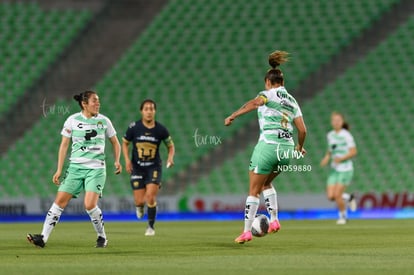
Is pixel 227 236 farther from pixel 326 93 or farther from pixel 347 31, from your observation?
pixel 347 31

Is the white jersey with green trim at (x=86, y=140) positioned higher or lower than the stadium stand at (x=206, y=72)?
lower

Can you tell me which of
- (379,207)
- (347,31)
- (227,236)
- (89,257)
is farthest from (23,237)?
(347,31)

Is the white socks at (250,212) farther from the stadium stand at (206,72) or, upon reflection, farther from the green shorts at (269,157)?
the stadium stand at (206,72)

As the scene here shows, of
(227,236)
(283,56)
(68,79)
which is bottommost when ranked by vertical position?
(227,236)

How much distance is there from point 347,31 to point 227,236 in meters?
14.5

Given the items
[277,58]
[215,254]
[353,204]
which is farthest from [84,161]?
[353,204]

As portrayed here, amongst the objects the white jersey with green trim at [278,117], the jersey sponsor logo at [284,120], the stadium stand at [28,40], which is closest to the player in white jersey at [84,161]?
the white jersey with green trim at [278,117]

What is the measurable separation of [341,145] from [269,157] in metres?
8.82

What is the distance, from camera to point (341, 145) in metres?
20.5

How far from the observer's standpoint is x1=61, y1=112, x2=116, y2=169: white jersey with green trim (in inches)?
482

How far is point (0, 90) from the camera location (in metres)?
27.0

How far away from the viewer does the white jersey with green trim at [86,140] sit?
40.1 ft

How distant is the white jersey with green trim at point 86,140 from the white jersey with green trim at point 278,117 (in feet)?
7.29

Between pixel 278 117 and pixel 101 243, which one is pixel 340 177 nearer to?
pixel 278 117
